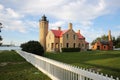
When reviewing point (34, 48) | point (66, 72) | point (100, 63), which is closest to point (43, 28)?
point (34, 48)

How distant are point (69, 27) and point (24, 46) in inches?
846

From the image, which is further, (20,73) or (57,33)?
(57,33)

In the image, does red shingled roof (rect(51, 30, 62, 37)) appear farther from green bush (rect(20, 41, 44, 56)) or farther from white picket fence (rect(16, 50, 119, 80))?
white picket fence (rect(16, 50, 119, 80))

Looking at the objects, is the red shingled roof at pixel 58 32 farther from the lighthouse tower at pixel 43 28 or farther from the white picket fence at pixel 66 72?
the white picket fence at pixel 66 72

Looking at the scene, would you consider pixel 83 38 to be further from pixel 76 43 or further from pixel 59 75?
pixel 59 75

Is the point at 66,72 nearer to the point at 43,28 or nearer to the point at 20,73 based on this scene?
the point at 20,73

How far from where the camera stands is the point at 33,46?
108ft

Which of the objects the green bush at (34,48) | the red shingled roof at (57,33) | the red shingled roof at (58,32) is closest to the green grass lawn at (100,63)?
the green bush at (34,48)

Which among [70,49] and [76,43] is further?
[76,43]

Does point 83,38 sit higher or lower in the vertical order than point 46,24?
lower

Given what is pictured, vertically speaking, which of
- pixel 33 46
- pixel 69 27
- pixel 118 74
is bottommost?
pixel 118 74

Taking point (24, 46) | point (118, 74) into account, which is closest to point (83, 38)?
point (24, 46)

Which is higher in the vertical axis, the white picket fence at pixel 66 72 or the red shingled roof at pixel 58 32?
the red shingled roof at pixel 58 32

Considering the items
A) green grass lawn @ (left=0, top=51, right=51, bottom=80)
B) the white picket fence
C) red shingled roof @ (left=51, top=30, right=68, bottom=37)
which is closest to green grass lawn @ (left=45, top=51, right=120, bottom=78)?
the white picket fence
